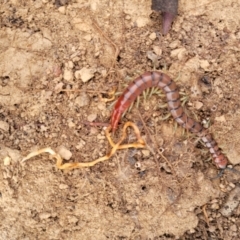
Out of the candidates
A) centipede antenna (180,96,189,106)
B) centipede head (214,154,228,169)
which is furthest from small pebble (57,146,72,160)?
centipede head (214,154,228,169)

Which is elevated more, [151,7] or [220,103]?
[151,7]

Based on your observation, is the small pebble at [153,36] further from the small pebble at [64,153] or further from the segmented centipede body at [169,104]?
the small pebble at [64,153]

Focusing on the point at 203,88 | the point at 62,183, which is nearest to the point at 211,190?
the point at 203,88

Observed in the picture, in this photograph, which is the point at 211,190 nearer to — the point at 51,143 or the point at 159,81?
the point at 159,81

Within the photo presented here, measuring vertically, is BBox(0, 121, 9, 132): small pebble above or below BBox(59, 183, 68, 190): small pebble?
above

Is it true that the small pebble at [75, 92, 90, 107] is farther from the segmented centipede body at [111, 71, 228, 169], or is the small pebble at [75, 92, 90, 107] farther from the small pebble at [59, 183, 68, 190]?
the small pebble at [59, 183, 68, 190]
